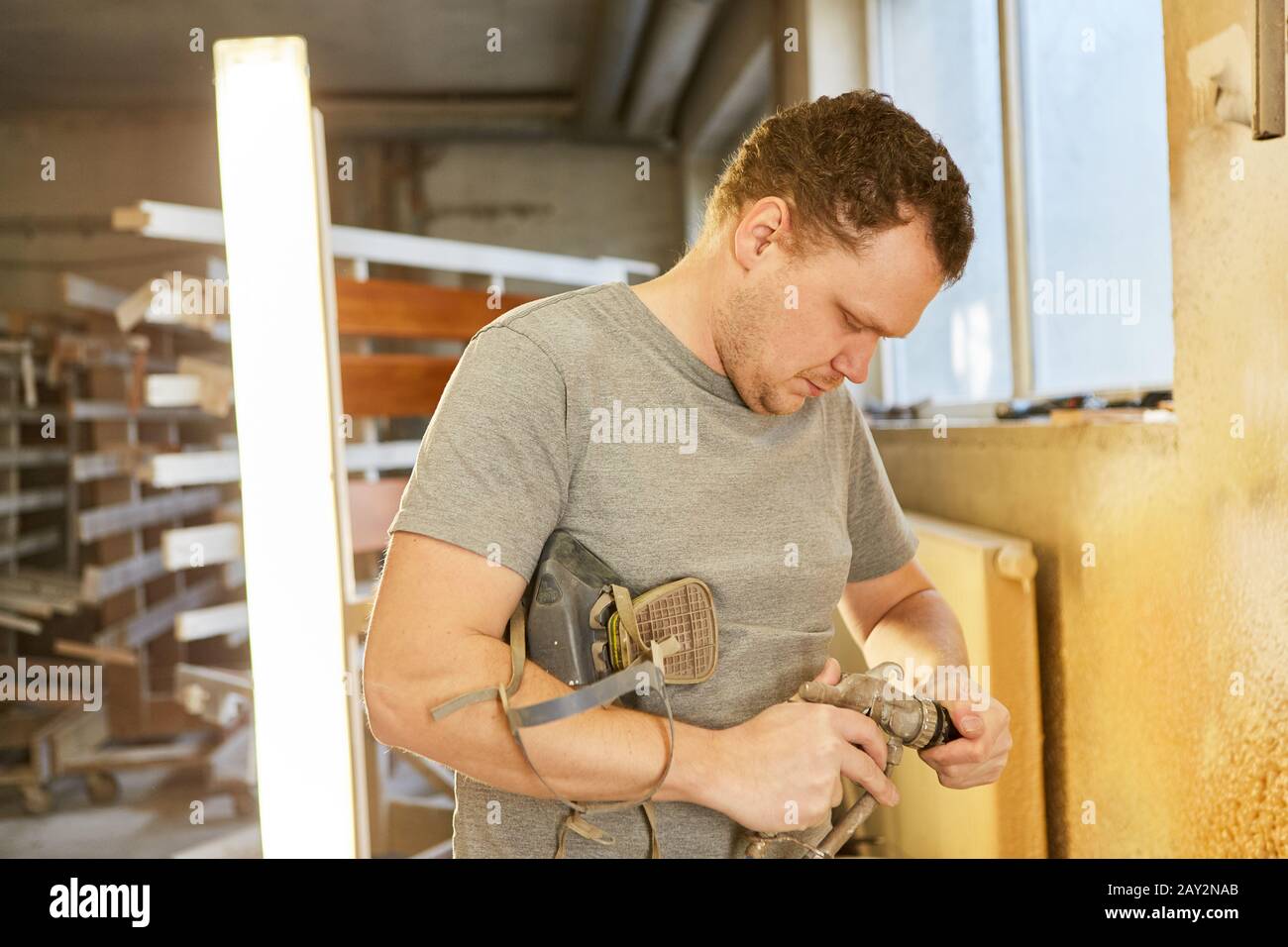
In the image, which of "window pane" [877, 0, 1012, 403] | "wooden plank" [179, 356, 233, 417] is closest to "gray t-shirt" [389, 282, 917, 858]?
"window pane" [877, 0, 1012, 403]

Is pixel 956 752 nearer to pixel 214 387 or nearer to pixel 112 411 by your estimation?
pixel 214 387

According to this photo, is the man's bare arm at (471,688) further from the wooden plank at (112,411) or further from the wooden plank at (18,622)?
the wooden plank at (18,622)

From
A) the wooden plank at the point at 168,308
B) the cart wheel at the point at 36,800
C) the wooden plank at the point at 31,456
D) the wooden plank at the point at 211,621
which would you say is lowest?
the cart wheel at the point at 36,800

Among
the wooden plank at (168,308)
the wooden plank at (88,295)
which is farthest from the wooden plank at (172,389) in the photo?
the wooden plank at (88,295)

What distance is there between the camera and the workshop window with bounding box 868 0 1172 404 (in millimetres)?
1391

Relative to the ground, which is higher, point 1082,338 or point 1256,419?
point 1082,338

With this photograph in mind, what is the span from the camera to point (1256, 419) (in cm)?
88

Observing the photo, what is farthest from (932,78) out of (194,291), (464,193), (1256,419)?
(464,193)

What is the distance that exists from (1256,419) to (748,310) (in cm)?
47

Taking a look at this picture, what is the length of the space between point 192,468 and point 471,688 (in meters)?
1.94

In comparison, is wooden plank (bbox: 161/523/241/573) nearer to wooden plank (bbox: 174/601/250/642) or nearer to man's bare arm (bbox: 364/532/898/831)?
wooden plank (bbox: 174/601/250/642)

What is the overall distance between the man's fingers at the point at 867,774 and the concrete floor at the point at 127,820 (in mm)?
2631

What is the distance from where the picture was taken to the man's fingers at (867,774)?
0.81 meters
